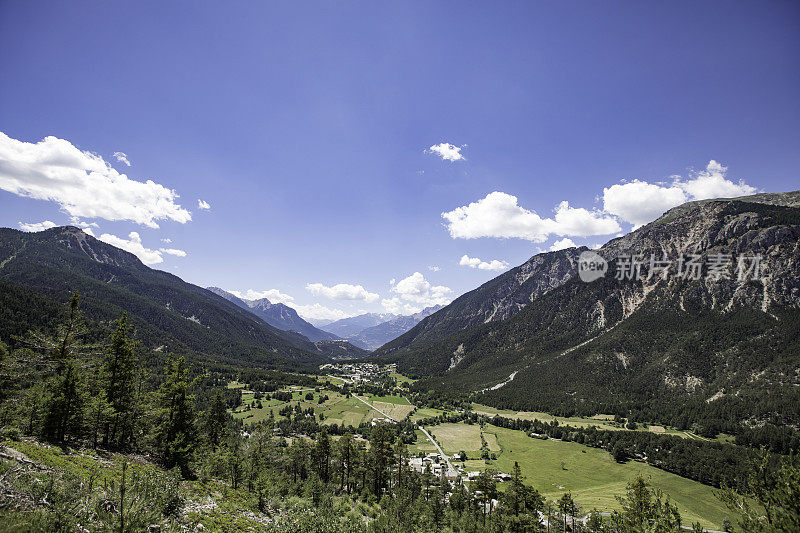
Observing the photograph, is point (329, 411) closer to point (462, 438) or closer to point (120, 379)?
point (462, 438)

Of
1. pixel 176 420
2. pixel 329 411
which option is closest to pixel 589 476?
pixel 329 411

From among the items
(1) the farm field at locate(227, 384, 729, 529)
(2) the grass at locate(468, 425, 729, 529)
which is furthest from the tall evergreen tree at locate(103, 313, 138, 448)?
(1) the farm field at locate(227, 384, 729, 529)

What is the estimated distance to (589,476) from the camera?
4611 inches

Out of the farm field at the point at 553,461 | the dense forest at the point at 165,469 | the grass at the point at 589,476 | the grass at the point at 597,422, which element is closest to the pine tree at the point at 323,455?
the dense forest at the point at 165,469

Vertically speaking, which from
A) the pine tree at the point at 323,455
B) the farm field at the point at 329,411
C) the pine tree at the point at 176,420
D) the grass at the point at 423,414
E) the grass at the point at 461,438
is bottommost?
the grass at the point at 423,414

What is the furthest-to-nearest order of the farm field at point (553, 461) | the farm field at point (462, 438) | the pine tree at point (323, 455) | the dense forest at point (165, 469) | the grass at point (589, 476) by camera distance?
the farm field at point (462, 438) → the farm field at point (553, 461) → the grass at point (589, 476) → the pine tree at point (323, 455) → the dense forest at point (165, 469)

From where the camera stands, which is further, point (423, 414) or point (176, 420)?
point (423, 414)

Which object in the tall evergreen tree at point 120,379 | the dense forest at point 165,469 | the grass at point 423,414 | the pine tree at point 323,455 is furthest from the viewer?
the grass at point 423,414

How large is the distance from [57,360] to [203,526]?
78.9 ft

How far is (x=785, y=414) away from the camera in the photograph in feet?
473

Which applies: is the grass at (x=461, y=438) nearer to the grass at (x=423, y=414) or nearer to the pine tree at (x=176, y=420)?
the grass at (x=423, y=414)

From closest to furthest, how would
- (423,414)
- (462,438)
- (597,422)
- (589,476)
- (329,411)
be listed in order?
(589,476) → (462,438) → (329,411) → (597,422) → (423,414)

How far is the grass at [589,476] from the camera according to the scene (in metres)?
96.1

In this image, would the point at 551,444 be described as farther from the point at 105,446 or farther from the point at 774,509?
the point at 105,446
